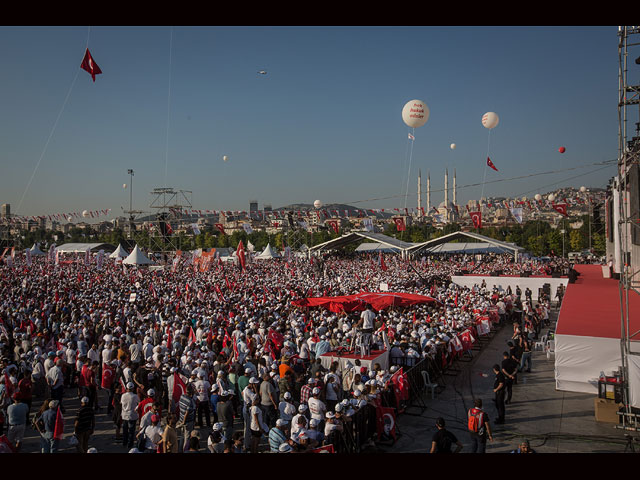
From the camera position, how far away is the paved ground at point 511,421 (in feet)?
26.3

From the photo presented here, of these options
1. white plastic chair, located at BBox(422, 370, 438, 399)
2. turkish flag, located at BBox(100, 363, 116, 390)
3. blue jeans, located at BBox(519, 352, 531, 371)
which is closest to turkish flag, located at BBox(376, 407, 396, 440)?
white plastic chair, located at BBox(422, 370, 438, 399)

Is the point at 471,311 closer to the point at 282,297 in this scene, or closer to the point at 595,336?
the point at 595,336

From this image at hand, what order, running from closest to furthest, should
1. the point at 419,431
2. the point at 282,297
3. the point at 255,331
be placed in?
the point at 419,431, the point at 255,331, the point at 282,297

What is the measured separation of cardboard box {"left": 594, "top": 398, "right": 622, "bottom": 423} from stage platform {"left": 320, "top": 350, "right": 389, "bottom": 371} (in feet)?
14.6

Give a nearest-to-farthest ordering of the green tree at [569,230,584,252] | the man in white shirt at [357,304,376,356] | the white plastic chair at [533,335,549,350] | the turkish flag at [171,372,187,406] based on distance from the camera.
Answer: the turkish flag at [171,372,187,406], the man in white shirt at [357,304,376,356], the white plastic chair at [533,335,549,350], the green tree at [569,230,584,252]

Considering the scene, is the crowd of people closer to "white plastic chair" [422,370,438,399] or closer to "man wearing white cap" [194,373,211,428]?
"man wearing white cap" [194,373,211,428]

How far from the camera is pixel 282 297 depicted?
2159 centimetres

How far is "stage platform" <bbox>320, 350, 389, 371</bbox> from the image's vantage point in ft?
33.7

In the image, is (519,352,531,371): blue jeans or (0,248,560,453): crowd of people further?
(519,352,531,371): blue jeans

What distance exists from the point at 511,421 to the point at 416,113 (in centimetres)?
1514

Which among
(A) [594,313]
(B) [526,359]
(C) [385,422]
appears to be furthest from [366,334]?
(A) [594,313]

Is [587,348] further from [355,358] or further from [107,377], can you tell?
[107,377]

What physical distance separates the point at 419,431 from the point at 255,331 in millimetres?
A: 5897
